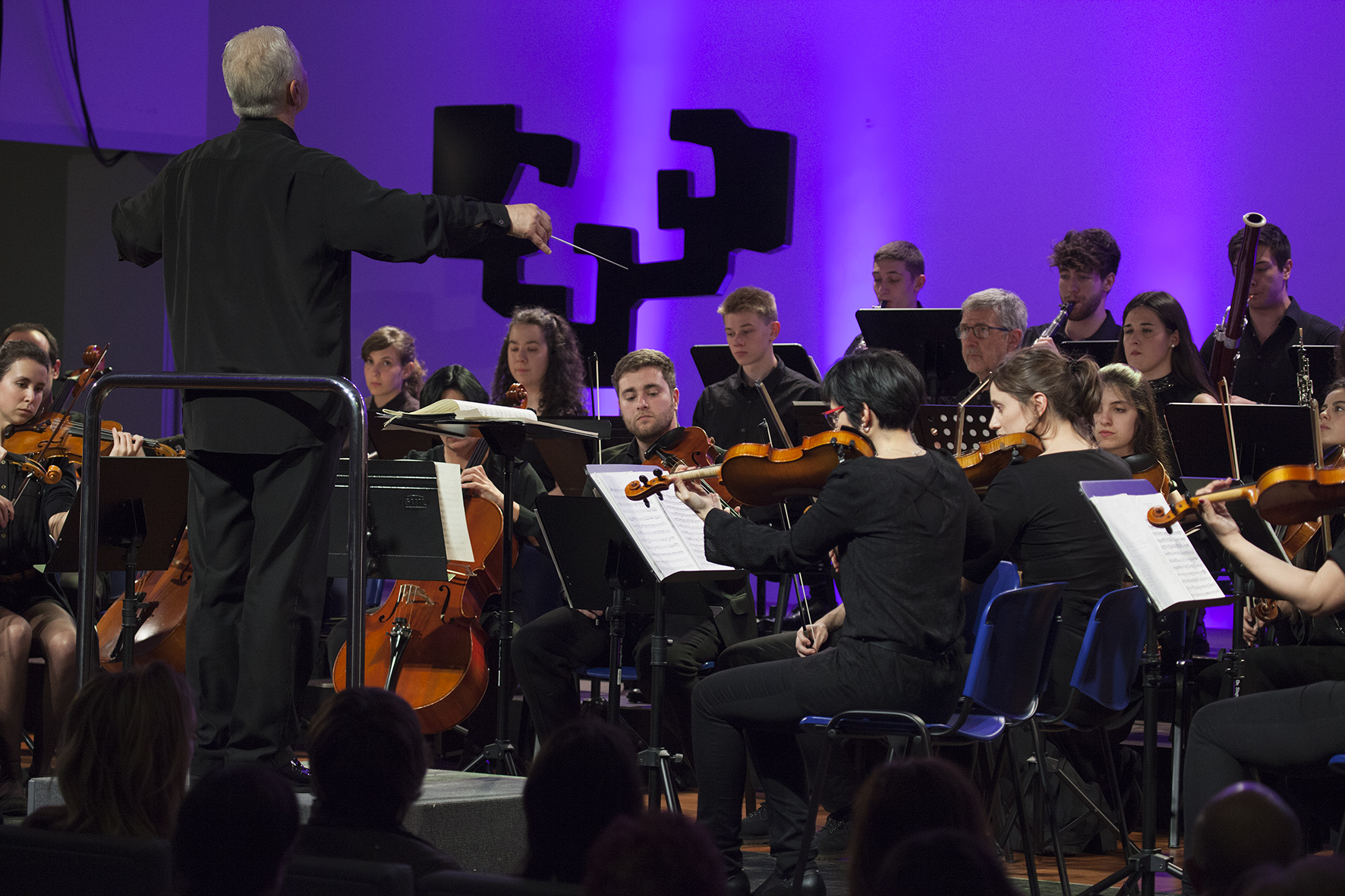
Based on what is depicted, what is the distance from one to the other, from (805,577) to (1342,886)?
10.8 ft

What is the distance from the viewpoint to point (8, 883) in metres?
1.53

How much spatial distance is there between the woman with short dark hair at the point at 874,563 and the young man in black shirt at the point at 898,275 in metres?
2.60

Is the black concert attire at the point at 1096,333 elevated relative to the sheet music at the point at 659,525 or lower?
elevated

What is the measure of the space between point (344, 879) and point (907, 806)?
600 millimetres

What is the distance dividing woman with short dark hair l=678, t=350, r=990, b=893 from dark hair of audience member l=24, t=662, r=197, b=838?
1.38 m

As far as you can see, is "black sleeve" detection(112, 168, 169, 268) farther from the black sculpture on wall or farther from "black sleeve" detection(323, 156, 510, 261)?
→ the black sculpture on wall

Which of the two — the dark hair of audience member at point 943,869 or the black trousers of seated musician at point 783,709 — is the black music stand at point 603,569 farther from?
the dark hair of audience member at point 943,869

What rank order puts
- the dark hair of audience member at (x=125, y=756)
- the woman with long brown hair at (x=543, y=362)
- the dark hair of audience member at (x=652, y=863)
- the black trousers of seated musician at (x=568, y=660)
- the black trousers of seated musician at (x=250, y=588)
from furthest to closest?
the woman with long brown hair at (x=543, y=362)
the black trousers of seated musician at (x=568, y=660)
the black trousers of seated musician at (x=250, y=588)
the dark hair of audience member at (x=125, y=756)
the dark hair of audience member at (x=652, y=863)

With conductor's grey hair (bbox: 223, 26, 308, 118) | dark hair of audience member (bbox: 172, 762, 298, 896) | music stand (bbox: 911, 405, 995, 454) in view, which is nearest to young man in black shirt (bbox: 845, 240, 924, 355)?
music stand (bbox: 911, 405, 995, 454)

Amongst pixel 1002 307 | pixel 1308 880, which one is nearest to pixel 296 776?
pixel 1308 880

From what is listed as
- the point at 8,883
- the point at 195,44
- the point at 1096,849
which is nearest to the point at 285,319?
the point at 8,883

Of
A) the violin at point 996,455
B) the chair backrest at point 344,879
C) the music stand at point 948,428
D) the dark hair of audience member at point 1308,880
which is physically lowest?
the chair backrest at point 344,879

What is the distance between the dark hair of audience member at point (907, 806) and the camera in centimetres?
153

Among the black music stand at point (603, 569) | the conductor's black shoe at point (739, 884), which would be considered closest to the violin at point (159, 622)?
the black music stand at point (603, 569)
